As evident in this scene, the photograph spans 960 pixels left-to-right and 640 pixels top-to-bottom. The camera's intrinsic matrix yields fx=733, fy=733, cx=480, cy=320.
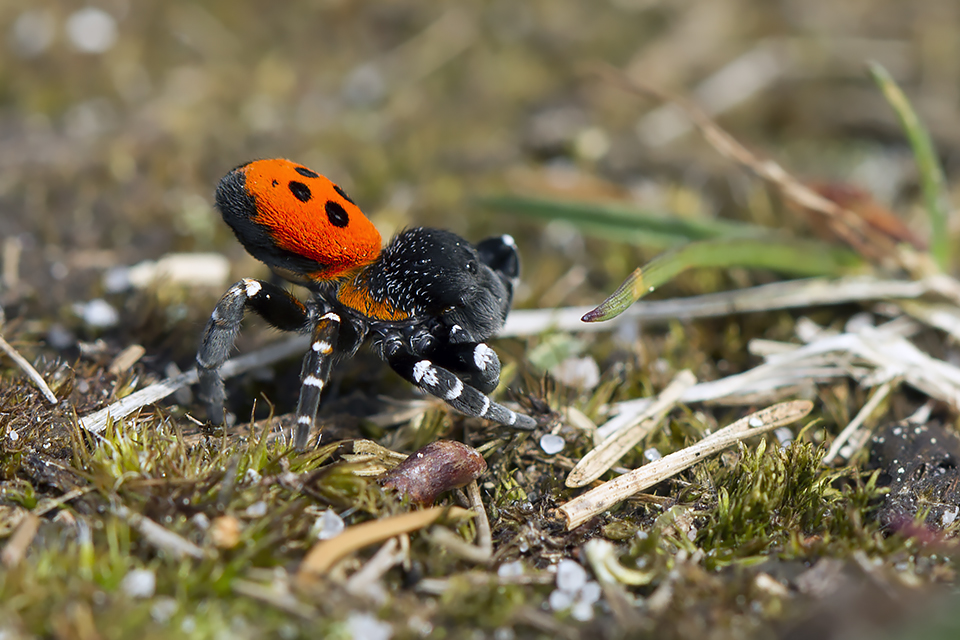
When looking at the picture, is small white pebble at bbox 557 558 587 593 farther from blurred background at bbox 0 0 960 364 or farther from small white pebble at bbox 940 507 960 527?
blurred background at bbox 0 0 960 364

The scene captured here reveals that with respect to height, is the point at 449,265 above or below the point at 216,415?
above

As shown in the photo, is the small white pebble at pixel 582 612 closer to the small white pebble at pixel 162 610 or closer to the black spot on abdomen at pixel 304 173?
the small white pebble at pixel 162 610

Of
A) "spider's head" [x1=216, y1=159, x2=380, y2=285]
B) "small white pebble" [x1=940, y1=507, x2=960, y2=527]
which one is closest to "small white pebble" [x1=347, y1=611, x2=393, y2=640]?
"spider's head" [x1=216, y1=159, x2=380, y2=285]

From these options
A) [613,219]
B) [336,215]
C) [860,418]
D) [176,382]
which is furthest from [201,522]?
[613,219]

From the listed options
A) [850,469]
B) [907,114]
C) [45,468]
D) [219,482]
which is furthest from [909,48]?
[45,468]

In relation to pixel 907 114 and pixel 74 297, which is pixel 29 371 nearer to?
pixel 74 297

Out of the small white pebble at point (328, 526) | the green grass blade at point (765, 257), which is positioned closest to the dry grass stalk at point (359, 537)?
the small white pebble at point (328, 526)
